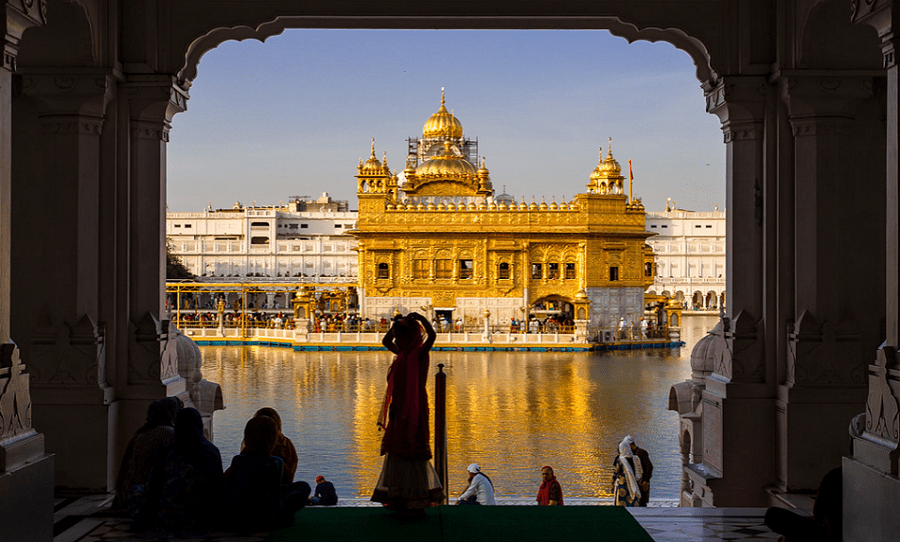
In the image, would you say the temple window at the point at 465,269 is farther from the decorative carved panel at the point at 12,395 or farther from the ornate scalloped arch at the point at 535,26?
the decorative carved panel at the point at 12,395

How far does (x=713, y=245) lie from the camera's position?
5550cm

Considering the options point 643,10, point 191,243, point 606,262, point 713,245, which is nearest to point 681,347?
point 606,262

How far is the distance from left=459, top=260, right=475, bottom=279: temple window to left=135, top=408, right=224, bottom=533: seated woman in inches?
1006

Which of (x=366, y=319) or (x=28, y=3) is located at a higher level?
(x=28, y=3)

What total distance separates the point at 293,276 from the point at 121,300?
50053 millimetres

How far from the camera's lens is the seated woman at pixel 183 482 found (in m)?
3.48

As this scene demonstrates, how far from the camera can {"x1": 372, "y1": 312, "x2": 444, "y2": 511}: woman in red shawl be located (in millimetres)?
3580

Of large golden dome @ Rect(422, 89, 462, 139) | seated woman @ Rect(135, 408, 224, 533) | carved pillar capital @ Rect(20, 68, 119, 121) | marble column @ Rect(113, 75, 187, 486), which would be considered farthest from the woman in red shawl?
large golden dome @ Rect(422, 89, 462, 139)

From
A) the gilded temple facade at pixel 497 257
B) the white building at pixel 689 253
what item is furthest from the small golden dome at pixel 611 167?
the white building at pixel 689 253

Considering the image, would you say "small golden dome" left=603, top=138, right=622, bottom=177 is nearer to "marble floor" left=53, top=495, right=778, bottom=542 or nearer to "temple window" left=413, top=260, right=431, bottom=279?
"temple window" left=413, top=260, right=431, bottom=279

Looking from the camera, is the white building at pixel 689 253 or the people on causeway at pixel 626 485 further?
the white building at pixel 689 253

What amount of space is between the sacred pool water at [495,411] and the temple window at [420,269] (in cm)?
480

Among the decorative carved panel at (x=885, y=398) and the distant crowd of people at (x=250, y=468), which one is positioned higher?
the decorative carved panel at (x=885, y=398)

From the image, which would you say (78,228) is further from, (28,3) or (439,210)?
(439,210)
